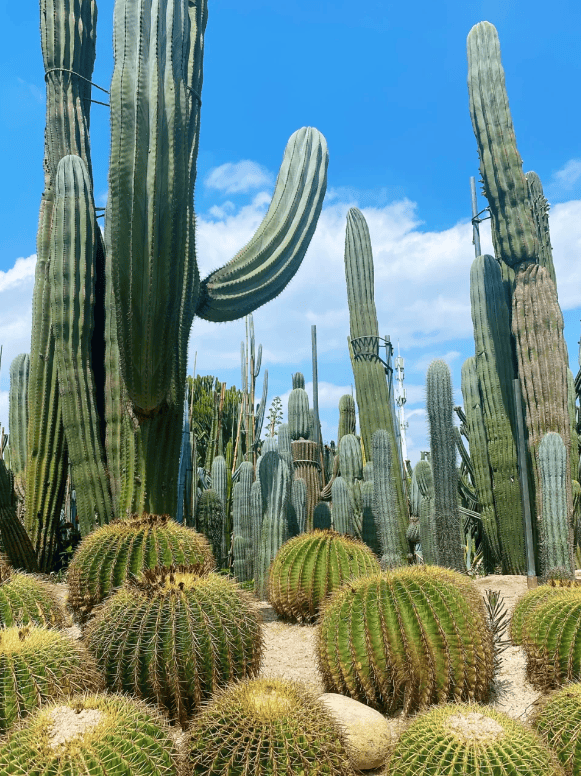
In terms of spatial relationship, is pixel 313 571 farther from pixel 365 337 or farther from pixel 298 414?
pixel 365 337

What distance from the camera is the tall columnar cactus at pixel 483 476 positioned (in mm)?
9062

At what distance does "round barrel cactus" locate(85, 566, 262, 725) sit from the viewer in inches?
125

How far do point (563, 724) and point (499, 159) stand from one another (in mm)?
6482

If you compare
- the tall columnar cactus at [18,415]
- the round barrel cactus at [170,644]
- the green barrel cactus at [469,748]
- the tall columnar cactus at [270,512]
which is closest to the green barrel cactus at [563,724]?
the green barrel cactus at [469,748]

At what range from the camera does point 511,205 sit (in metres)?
7.85

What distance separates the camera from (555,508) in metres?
7.01

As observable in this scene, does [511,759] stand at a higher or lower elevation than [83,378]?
lower

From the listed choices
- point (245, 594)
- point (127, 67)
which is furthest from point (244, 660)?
point (127, 67)

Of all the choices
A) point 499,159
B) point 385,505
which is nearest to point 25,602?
point 385,505

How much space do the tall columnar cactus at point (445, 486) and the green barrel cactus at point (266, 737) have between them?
3406 mm

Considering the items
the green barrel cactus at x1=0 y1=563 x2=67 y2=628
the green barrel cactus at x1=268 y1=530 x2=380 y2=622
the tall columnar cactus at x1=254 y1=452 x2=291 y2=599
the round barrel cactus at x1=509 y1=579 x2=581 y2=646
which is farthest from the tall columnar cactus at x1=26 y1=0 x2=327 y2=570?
the round barrel cactus at x1=509 y1=579 x2=581 y2=646

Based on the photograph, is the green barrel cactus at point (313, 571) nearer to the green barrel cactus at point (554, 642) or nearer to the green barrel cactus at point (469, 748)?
the green barrel cactus at point (554, 642)

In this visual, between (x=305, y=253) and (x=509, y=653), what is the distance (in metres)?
3.84

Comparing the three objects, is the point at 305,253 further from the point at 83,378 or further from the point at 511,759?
the point at 511,759
